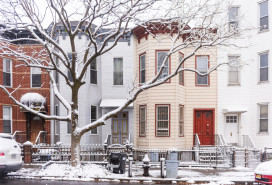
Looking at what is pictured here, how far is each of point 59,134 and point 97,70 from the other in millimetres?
5403

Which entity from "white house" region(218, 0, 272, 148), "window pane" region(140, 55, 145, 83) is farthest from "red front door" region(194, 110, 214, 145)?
"window pane" region(140, 55, 145, 83)

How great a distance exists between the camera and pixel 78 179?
11117 mm

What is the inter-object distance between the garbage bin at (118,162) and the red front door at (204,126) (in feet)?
26.3

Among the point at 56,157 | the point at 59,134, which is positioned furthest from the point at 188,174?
the point at 59,134

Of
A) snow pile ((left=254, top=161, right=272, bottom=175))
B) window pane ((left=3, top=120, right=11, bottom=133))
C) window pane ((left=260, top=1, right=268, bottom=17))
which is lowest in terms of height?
snow pile ((left=254, top=161, right=272, bottom=175))

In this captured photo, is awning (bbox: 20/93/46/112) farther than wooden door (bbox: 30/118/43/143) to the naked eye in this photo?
No

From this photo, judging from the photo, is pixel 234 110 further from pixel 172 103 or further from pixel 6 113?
pixel 6 113

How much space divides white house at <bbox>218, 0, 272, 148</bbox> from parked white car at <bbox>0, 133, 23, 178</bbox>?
13.5 meters

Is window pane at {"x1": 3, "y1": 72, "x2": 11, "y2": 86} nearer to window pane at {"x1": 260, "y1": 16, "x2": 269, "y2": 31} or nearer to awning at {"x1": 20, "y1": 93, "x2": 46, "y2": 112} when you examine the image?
awning at {"x1": 20, "y1": 93, "x2": 46, "y2": 112}

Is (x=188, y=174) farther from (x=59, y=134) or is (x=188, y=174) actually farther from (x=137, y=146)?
(x=59, y=134)

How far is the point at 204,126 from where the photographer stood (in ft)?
61.4

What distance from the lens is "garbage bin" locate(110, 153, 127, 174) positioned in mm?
12299

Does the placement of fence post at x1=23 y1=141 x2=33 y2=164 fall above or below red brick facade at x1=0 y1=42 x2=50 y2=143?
below

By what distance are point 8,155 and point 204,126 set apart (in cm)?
1309
